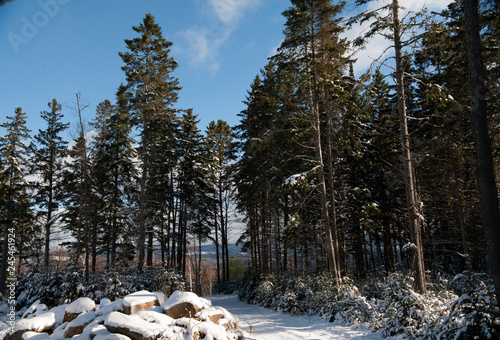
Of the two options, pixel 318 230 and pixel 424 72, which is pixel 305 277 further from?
pixel 424 72

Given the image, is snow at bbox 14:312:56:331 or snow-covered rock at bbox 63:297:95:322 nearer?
snow at bbox 14:312:56:331

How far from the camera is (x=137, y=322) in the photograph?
612 cm

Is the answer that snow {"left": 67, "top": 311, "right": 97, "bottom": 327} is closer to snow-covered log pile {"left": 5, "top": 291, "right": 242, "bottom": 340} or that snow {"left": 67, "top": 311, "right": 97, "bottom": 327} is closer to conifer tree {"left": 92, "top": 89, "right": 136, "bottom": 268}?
snow-covered log pile {"left": 5, "top": 291, "right": 242, "bottom": 340}

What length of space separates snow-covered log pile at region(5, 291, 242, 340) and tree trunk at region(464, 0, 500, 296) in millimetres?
5723

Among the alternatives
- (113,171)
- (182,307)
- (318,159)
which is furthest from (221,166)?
(182,307)

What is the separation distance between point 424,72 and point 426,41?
3.68 ft

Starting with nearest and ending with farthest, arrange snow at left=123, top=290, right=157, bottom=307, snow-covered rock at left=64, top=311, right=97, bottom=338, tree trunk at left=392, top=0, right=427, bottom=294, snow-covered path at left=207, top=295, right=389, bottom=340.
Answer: snow-covered rock at left=64, top=311, right=97, bottom=338
snow at left=123, top=290, right=157, bottom=307
snow-covered path at left=207, top=295, right=389, bottom=340
tree trunk at left=392, top=0, right=427, bottom=294

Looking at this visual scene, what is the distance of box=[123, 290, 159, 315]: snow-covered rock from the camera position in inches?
279

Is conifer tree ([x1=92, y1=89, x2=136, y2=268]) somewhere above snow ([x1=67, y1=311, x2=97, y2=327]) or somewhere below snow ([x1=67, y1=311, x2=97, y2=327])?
above

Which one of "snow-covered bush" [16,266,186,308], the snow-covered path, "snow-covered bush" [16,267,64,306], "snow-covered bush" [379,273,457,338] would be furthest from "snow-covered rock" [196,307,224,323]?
"snow-covered bush" [16,267,64,306]

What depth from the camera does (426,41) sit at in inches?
354

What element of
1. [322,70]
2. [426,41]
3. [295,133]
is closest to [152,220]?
[295,133]

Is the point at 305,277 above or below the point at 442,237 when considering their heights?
below

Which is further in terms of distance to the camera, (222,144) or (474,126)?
(222,144)
